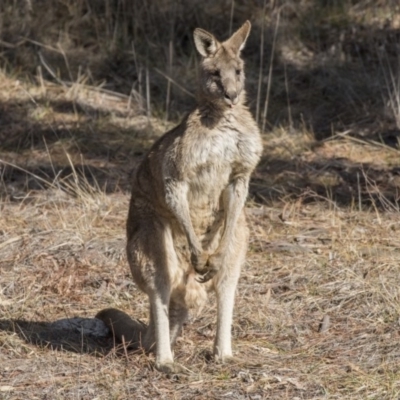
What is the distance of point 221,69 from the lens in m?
4.94

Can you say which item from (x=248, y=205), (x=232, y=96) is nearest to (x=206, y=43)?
(x=232, y=96)

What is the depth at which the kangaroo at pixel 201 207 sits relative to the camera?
16.1ft

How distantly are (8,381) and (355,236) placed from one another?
9.23ft

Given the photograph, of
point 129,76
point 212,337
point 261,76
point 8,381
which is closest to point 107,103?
point 129,76

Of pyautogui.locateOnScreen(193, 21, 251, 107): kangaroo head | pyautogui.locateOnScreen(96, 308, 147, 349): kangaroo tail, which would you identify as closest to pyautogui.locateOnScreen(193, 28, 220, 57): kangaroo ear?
pyautogui.locateOnScreen(193, 21, 251, 107): kangaroo head

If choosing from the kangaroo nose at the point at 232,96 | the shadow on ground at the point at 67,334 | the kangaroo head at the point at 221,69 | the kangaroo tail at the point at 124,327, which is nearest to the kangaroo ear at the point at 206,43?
the kangaroo head at the point at 221,69

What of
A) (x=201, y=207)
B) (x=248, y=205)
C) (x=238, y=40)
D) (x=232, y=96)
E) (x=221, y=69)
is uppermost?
(x=238, y=40)

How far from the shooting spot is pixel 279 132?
29.9 feet

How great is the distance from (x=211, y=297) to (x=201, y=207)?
1.12 metres

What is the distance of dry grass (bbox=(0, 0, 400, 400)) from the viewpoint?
4.90m

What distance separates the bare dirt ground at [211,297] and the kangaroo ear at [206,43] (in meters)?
1.49

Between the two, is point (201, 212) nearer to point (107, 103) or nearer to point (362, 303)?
point (362, 303)

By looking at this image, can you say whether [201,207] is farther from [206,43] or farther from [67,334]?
[67,334]

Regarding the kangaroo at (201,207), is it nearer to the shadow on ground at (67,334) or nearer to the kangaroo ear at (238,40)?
the kangaroo ear at (238,40)
